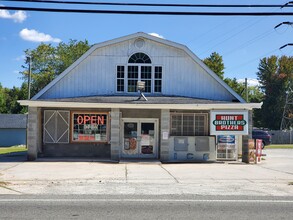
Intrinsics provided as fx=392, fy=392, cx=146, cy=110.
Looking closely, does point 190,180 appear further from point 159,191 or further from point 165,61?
point 165,61

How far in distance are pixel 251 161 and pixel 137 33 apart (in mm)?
9358

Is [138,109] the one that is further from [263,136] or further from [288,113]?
[288,113]

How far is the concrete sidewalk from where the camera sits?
10.9 meters

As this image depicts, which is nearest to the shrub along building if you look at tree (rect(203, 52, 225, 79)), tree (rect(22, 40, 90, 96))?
tree (rect(203, 52, 225, 79))

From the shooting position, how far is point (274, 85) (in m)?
58.5

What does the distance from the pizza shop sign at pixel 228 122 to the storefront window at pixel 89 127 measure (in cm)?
594

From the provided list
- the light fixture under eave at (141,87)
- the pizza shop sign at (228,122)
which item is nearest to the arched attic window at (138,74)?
the light fixture under eave at (141,87)

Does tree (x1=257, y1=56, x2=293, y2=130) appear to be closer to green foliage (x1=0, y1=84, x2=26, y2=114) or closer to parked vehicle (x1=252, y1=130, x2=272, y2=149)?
Result: parked vehicle (x1=252, y1=130, x2=272, y2=149)

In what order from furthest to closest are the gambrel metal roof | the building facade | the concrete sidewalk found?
the building facade, the gambrel metal roof, the concrete sidewalk

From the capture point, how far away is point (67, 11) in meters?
12.2

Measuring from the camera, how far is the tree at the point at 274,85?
58219 millimetres

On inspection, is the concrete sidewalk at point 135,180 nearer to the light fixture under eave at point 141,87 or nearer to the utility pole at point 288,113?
the light fixture under eave at point 141,87

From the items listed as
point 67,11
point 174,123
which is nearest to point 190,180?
point 67,11
